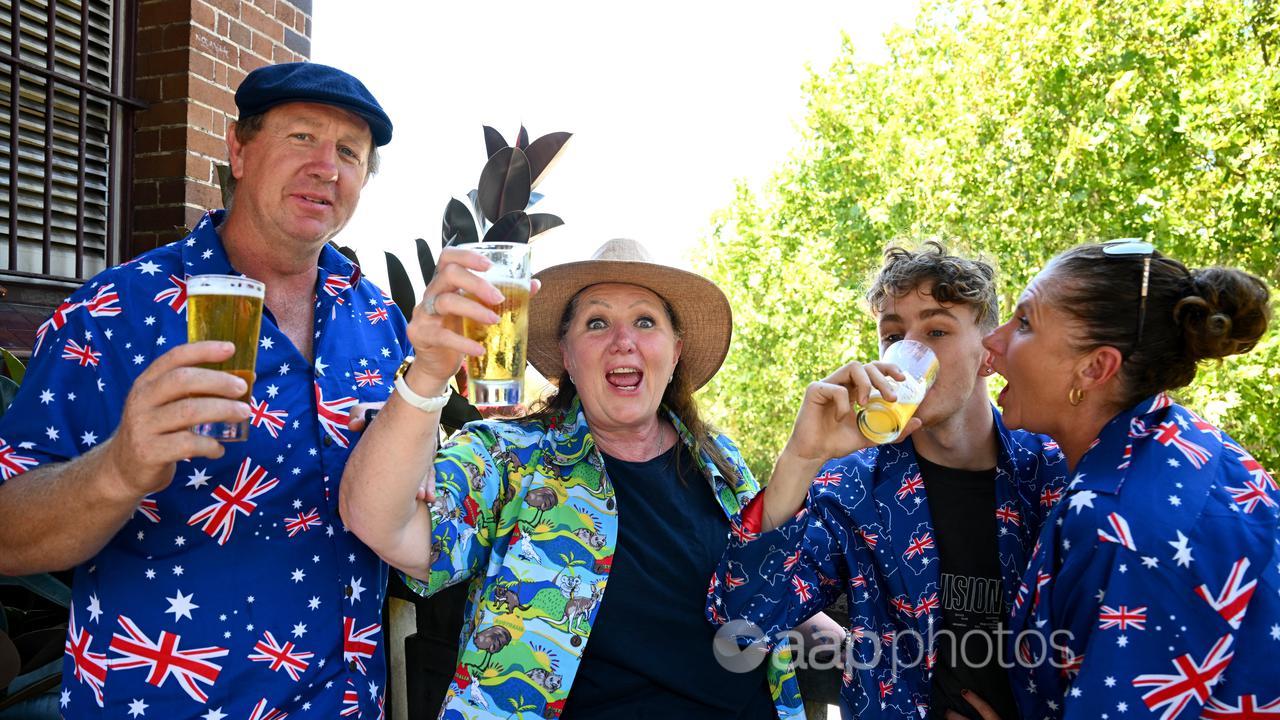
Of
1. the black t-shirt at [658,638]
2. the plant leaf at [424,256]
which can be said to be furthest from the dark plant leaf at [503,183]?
the black t-shirt at [658,638]

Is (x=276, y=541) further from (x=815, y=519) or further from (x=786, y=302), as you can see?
(x=786, y=302)

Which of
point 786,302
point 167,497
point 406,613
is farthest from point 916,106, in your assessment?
point 167,497

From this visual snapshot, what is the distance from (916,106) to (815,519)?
16.7 m

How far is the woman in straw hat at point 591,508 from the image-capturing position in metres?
1.85

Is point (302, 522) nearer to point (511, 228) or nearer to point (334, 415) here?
point (334, 415)

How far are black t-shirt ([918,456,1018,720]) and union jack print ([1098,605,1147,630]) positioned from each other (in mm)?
537

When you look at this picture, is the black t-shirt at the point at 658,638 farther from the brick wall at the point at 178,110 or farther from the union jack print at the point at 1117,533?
the brick wall at the point at 178,110

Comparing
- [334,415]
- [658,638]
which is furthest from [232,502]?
[658,638]

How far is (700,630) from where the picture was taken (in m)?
2.16

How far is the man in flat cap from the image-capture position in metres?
1.61

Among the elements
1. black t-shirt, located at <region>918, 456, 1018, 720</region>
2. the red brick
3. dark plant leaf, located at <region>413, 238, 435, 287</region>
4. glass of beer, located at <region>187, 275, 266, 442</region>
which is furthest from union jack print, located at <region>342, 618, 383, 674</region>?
the red brick

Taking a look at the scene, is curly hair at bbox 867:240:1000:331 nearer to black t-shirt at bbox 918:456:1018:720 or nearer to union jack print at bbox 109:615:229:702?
A: black t-shirt at bbox 918:456:1018:720

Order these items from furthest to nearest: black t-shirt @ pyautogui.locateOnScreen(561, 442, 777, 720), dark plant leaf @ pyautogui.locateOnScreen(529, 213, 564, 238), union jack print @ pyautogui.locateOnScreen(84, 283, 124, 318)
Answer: dark plant leaf @ pyautogui.locateOnScreen(529, 213, 564, 238) → black t-shirt @ pyautogui.locateOnScreen(561, 442, 777, 720) → union jack print @ pyautogui.locateOnScreen(84, 283, 124, 318)

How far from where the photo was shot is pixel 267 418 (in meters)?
1.86
